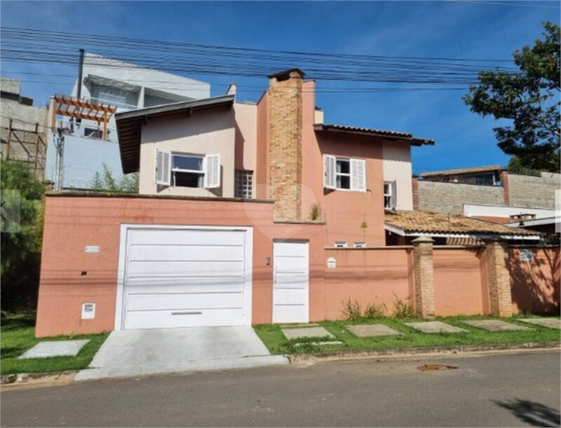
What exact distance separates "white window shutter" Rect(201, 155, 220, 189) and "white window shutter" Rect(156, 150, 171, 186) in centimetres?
126

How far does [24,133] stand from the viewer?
94.8ft

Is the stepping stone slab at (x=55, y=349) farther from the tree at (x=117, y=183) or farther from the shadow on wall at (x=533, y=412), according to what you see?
the tree at (x=117, y=183)

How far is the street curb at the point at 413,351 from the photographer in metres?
→ 8.06

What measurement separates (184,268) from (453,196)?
23.5 m

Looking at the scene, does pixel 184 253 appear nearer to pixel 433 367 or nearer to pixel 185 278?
pixel 185 278

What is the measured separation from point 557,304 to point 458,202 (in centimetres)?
1709

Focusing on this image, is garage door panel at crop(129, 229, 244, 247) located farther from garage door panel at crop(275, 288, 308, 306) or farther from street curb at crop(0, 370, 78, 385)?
street curb at crop(0, 370, 78, 385)

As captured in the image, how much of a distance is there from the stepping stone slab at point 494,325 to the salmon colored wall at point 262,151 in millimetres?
8100

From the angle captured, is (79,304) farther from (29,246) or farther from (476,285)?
(476,285)

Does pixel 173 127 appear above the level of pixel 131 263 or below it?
above

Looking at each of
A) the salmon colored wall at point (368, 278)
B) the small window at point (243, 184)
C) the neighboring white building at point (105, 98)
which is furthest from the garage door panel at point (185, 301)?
the neighboring white building at point (105, 98)

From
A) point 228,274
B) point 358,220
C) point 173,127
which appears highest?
point 173,127

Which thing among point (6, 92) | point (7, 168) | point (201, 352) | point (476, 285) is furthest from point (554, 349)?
point (6, 92)

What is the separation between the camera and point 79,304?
10.4 metres
